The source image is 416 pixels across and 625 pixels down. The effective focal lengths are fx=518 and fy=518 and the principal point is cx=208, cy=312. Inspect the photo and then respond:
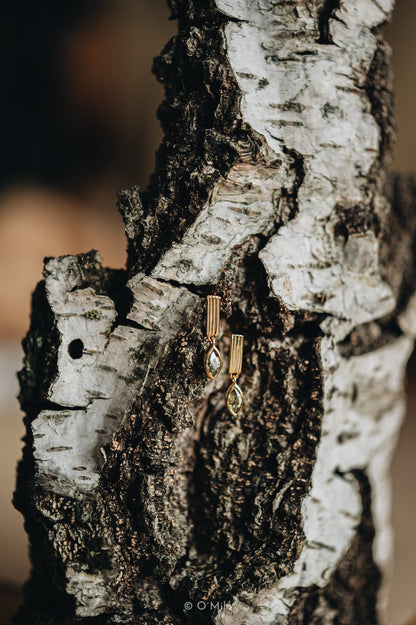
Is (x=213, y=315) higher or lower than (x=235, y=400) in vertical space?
higher

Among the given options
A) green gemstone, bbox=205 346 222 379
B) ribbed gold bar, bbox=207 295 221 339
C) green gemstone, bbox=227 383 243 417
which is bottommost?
green gemstone, bbox=227 383 243 417

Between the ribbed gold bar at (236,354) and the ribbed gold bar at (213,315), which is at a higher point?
the ribbed gold bar at (213,315)

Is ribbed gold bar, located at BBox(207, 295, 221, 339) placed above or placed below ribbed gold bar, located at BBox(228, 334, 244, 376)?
above

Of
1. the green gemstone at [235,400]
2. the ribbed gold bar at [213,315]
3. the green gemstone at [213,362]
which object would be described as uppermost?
the ribbed gold bar at [213,315]
